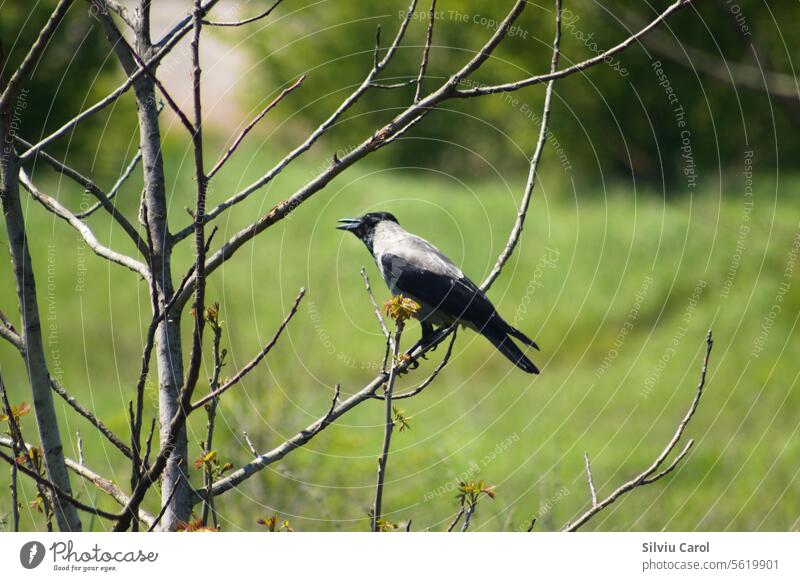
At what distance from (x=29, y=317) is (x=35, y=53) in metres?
0.63

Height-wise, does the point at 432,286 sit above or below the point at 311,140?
above

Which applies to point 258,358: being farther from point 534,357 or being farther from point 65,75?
point 65,75

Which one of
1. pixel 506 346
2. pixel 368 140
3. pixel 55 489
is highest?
pixel 506 346

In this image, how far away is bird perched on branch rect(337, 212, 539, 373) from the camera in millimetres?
4875

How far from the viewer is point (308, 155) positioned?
14.0 metres

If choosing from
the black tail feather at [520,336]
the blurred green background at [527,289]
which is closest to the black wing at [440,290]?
the black tail feather at [520,336]

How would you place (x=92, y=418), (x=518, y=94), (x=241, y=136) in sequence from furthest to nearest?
(x=518, y=94)
(x=92, y=418)
(x=241, y=136)

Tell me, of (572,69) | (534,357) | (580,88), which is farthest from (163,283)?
(580,88)

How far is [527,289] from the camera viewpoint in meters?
9.68

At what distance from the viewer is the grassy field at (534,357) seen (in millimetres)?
6082

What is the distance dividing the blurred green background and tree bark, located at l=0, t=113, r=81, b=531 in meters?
2.86

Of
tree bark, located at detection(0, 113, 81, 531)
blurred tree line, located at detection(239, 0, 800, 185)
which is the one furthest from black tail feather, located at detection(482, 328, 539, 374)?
tree bark, located at detection(0, 113, 81, 531)

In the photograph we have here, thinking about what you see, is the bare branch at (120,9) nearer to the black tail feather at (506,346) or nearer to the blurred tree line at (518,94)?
the black tail feather at (506,346)

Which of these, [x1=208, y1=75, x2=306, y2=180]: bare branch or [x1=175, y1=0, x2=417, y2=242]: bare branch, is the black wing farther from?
[x1=208, y1=75, x2=306, y2=180]: bare branch
